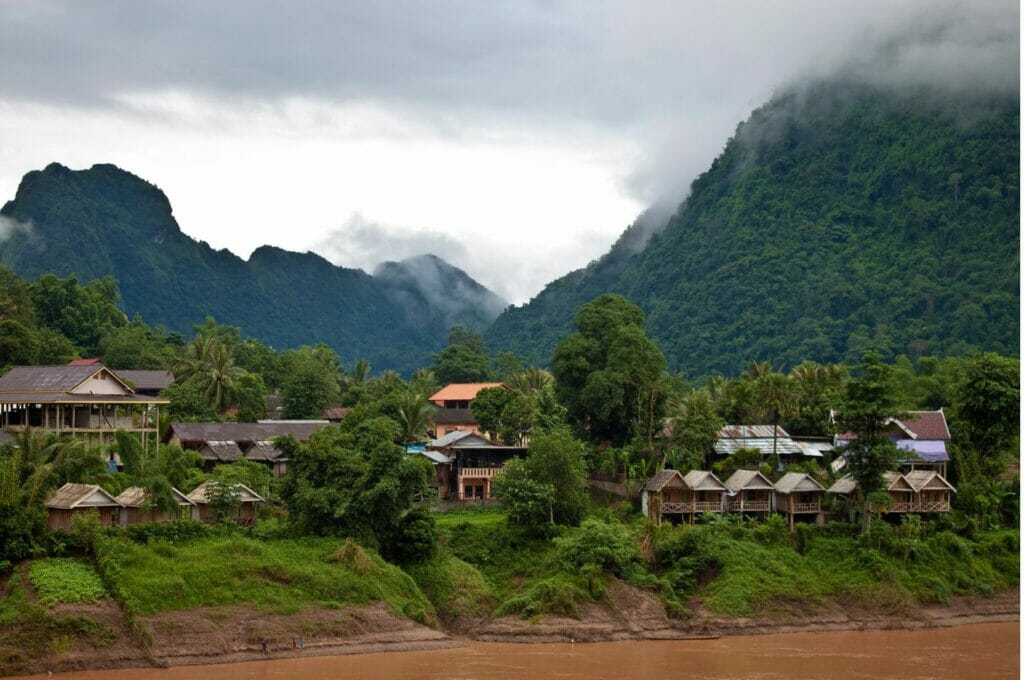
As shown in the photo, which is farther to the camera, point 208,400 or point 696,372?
point 696,372

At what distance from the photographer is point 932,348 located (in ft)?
331

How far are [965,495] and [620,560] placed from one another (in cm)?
1664

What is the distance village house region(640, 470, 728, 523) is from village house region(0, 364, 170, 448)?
2160cm

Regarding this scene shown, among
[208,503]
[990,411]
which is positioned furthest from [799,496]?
[208,503]

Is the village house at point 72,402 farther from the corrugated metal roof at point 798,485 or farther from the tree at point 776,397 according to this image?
the corrugated metal roof at point 798,485

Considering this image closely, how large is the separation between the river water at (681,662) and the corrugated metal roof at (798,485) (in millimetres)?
7633

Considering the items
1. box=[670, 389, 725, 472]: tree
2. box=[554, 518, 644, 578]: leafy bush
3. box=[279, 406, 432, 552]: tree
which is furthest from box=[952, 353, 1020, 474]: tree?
box=[279, 406, 432, 552]: tree

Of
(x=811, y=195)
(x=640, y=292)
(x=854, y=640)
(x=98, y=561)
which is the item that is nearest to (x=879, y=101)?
(x=811, y=195)

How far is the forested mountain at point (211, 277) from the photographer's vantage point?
139625mm

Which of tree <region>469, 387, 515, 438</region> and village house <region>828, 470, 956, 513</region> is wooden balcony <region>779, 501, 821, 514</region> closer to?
village house <region>828, 470, 956, 513</region>

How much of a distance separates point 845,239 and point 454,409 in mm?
50667

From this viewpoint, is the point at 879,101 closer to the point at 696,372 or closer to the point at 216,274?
the point at 696,372

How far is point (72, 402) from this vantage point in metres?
53.5

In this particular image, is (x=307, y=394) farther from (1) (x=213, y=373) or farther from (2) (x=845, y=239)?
(2) (x=845, y=239)
